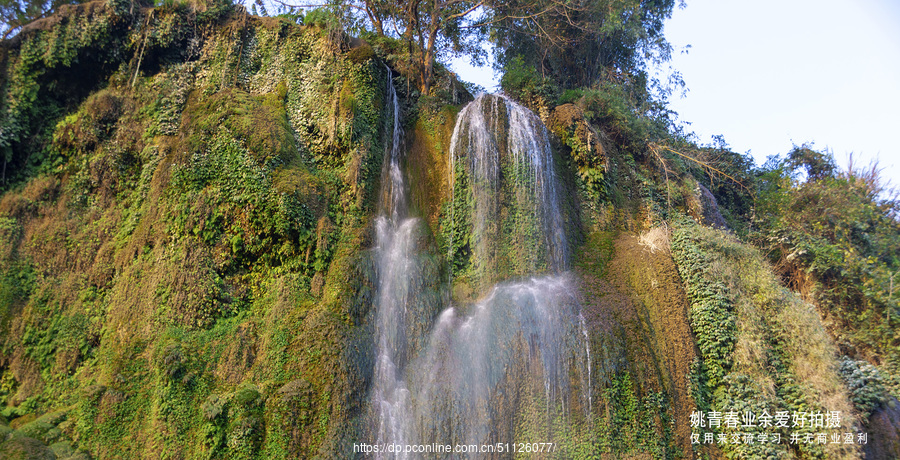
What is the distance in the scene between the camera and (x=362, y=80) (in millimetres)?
12844

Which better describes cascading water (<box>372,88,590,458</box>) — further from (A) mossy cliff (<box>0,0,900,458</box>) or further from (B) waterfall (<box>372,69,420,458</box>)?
(A) mossy cliff (<box>0,0,900,458</box>)

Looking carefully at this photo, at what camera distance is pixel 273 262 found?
35.6 feet

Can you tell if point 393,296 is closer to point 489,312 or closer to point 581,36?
point 489,312

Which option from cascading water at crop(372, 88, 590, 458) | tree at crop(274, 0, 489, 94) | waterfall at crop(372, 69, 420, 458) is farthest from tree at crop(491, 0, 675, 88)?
waterfall at crop(372, 69, 420, 458)

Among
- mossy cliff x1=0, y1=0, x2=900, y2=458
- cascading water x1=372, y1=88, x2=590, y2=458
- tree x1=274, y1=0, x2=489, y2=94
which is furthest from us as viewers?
tree x1=274, y1=0, x2=489, y2=94

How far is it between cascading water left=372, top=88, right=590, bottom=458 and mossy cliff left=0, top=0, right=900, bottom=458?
214 mm

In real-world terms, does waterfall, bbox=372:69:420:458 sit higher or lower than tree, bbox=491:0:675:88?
lower

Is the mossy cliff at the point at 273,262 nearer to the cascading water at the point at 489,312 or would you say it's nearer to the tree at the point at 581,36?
the cascading water at the point at 489,312

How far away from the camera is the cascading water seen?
8.95 meters

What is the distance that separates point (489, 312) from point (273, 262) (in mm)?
4630

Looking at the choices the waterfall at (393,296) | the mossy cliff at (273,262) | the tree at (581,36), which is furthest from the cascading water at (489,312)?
the tree at (581,36)

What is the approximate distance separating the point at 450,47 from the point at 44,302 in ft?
45.8

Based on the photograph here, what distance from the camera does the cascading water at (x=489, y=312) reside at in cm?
895

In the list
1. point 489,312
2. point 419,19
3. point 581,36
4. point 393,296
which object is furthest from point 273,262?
point 581,36
